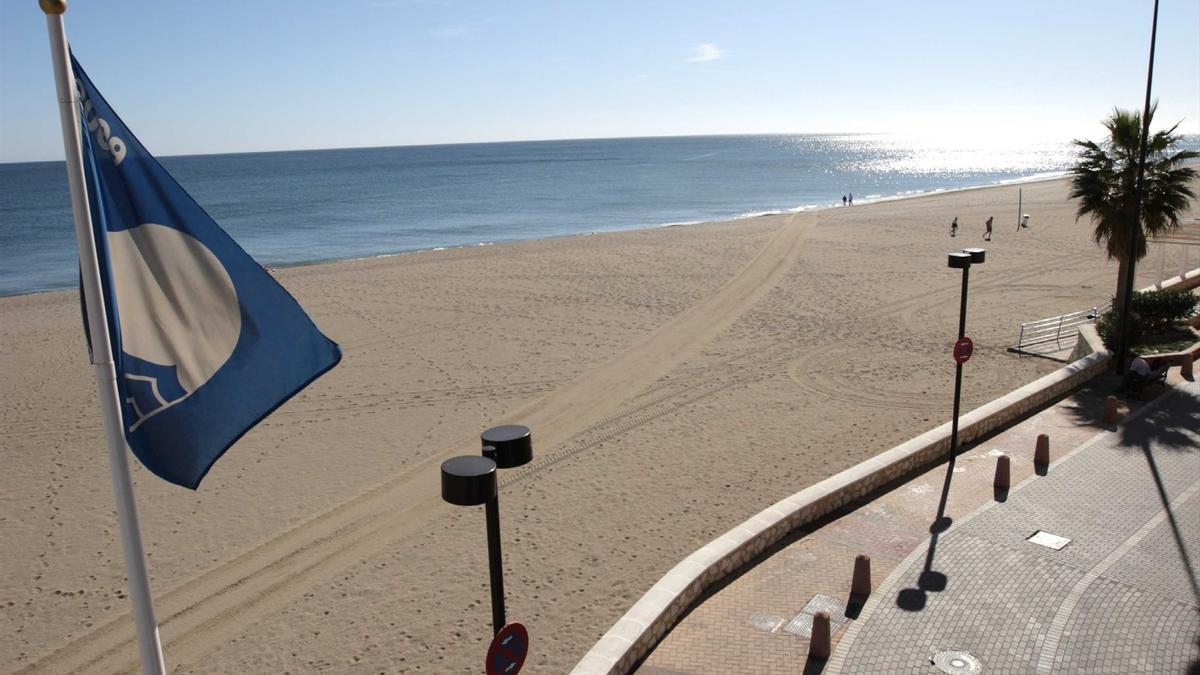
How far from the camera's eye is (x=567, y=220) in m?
64.8

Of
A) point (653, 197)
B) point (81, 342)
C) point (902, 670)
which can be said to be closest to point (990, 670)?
point (902, 670)

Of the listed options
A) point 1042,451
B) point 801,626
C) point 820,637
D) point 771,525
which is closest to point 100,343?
point 820,637

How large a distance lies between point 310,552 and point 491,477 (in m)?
7.31

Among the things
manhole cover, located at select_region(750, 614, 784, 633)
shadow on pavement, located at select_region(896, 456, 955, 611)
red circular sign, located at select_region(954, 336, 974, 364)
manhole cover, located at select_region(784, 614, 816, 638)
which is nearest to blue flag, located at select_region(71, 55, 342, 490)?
manhole cover, located at select_region(750, 614, 784, 633)

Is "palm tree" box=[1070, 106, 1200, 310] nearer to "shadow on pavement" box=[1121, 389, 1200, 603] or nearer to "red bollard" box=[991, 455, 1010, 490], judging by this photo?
"shadow on pavement" box=[1121, 389, 1200, 603]

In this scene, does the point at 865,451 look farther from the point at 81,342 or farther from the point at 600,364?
the point at 81,342

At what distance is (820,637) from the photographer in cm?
767

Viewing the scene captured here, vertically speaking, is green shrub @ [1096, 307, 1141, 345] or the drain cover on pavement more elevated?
green shrub @ [1096, 307, 1141, 345]

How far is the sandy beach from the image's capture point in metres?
9.91

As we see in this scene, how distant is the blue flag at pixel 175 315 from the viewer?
174 inches

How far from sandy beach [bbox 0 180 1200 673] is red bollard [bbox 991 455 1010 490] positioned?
8.74 feet

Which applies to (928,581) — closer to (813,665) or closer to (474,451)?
(813,665)

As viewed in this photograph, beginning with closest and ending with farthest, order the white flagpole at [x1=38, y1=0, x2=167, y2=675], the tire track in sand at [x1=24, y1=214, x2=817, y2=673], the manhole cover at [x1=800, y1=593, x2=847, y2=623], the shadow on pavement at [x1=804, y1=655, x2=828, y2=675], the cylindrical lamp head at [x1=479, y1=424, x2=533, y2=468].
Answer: the white flagpole at [x1=38, y1=0, x2=167, y2=675] → the cylindrical lamp head at [x1=479, y1=424, x2=533, y2=468] → the shadow on pavement at [x1=804, y1=655, x2=828, y2=675] → the manhole cover at [x1=800, y1=593, x2=847, y2=623] → the tire track in sand at [x1=24, y1=214, x2=817, y2=673]

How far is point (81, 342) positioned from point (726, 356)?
17.1m
